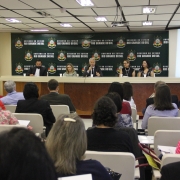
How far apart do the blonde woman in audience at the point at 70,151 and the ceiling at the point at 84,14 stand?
484cm

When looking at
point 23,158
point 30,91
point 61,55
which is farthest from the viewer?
point 61,55

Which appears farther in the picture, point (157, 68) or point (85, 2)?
point (157, 68)

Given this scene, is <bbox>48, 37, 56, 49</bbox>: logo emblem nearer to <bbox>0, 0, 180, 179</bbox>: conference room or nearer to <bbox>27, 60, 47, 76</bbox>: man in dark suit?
<bbox>0, 0, 180, 179</bbox>: conference room

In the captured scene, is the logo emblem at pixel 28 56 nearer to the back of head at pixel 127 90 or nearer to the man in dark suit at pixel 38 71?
the man in dark suit at pixel 38 71

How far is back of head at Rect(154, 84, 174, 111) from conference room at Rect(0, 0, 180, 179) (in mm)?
2956

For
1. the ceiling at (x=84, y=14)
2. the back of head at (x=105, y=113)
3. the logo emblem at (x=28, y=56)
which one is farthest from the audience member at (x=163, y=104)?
the logo emblem at (x=28, y=56)

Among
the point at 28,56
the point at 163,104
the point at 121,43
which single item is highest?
the point at 121,43

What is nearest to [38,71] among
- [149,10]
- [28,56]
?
[28,56]

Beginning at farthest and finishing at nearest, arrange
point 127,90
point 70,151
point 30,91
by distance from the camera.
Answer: point 127,90 < point 30,91 < point 70,151

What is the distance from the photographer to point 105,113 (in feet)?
8.05

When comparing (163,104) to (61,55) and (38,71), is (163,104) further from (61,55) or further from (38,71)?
(61,55)

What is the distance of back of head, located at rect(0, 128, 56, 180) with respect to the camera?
737 mm

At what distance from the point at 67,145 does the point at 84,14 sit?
6.29 m

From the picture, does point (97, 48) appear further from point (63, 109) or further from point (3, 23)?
point (63, 109)
